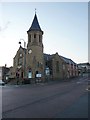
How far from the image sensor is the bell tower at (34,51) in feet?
258

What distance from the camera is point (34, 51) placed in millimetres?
79188

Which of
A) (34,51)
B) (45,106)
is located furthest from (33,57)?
(45,106)

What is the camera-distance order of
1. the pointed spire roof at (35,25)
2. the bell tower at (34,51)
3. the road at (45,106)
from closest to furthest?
the road at (45,106), the bell tower at (34,51), the pointed spire roof at (35,25)

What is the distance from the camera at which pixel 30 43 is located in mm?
80562

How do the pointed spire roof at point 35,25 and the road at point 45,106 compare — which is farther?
the pointed spire roof at point 35,25

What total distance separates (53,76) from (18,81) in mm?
32148

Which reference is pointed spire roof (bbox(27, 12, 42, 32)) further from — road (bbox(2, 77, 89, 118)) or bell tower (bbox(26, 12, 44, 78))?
road (bbox(2, 77, 89, 118))

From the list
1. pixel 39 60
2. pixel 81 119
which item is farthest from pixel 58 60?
pixel 81 119

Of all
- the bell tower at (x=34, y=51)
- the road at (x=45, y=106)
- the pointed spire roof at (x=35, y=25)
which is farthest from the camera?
the pointed spire roof at (x=35, y=25)

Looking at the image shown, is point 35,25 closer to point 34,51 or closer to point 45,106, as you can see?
point 34,51

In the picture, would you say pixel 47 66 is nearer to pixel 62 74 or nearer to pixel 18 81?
pixel 62 74

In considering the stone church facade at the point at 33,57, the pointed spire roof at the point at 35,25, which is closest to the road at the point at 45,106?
the stone church facade at the point at 33,57

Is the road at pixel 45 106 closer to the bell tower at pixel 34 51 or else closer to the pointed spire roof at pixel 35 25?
the bell tower at pixel 34 51

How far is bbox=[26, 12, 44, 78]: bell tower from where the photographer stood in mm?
78562
